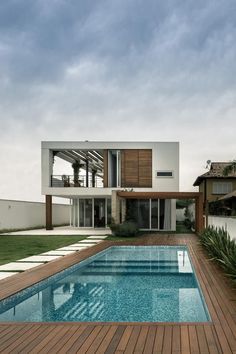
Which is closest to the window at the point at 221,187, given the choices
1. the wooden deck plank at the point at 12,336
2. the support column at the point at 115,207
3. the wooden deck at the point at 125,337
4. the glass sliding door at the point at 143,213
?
the glass sliding door at the point at 143,213

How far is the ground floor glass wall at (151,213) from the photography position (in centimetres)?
2867

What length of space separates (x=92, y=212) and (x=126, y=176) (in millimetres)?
4795

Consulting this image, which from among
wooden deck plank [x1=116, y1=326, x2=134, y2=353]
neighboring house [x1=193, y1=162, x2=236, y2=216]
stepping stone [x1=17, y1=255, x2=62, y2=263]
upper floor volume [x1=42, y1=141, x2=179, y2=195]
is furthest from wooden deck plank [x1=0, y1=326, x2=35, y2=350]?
neighboring house [x1=193, y1=162, x2=236, y2=216]

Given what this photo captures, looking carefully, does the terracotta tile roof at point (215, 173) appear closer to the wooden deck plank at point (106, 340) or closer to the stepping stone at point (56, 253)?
the stepping stone at point (56, 253)

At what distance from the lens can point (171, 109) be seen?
2089cm

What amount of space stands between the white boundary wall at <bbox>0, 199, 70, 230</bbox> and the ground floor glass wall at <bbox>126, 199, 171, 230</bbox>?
7.82m

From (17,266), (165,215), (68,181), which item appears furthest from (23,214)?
(17,266)

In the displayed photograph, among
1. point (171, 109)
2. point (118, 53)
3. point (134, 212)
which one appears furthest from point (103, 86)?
point (134, 212)

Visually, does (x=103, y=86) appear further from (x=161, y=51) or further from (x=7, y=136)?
(x=7, y=136)

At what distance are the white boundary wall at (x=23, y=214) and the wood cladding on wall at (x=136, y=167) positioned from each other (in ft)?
25.7

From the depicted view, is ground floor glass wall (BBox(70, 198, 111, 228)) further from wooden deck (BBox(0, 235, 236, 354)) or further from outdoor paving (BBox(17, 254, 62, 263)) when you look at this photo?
wooden deck (BBox(0, 235, 236, 354))

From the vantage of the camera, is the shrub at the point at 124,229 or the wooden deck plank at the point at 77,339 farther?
the shrub at the point at 124,229

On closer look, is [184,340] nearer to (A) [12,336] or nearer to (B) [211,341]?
(B) [211,341]

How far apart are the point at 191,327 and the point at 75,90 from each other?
15228mm
